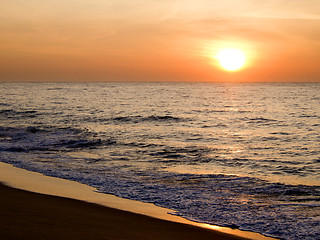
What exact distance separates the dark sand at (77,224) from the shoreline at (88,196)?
0.20 meters

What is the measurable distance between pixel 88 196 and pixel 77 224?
102 inches

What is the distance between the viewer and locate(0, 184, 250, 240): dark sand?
5625 mm

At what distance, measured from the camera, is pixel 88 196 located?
8828 mm

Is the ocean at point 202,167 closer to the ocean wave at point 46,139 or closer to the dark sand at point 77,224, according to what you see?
the ocean wave at point 46,139

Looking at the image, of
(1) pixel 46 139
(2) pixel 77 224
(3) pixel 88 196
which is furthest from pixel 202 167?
(1) pixel 46 139

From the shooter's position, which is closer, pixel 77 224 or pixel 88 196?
pixel 77 224

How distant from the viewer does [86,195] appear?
351 inches

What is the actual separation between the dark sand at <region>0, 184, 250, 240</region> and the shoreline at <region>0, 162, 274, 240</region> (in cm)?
20

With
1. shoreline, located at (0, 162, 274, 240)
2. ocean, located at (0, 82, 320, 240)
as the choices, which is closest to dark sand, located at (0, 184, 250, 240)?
shoreline, located at (0, 162, 274, 240)

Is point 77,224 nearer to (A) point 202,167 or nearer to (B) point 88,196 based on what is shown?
(B) point 88,196

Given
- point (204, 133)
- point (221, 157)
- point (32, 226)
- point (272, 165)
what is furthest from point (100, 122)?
point (32, 226)

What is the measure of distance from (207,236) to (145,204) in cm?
256

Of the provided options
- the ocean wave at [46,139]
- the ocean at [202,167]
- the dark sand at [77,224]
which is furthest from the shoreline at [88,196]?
the ocean wave at [46,139]

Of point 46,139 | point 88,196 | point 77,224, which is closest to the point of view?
point 77,224
